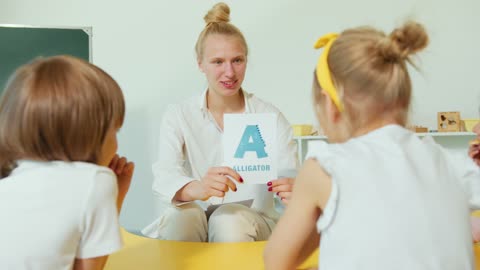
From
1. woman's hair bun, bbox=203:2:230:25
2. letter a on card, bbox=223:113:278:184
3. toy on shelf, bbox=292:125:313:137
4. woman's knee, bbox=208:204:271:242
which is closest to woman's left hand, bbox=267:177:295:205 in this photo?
letter a on card, bbox=223:113:278:184

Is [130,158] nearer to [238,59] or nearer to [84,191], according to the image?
[238,59]

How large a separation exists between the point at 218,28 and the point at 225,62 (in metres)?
0.13

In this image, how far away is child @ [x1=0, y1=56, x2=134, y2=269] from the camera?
25.8 inches

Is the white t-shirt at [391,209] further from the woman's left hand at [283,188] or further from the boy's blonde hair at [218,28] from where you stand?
the boy's blonde hair at [218,28]

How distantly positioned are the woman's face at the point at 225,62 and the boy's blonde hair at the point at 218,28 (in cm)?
2

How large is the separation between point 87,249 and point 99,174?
0.12 meters

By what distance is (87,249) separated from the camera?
0.68 meters

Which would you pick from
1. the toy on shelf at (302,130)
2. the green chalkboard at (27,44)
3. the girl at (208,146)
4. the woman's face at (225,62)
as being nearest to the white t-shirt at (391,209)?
the girl at (208,146)

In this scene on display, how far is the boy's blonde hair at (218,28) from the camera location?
1506 mm

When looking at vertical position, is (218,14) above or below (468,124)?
above

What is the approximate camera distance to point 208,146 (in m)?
1.52

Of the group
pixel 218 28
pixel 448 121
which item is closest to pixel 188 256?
pixel 218 28

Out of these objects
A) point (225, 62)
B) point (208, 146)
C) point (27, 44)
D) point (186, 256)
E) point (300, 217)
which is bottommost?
point (186, 256)

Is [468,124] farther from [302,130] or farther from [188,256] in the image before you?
[188,256]
